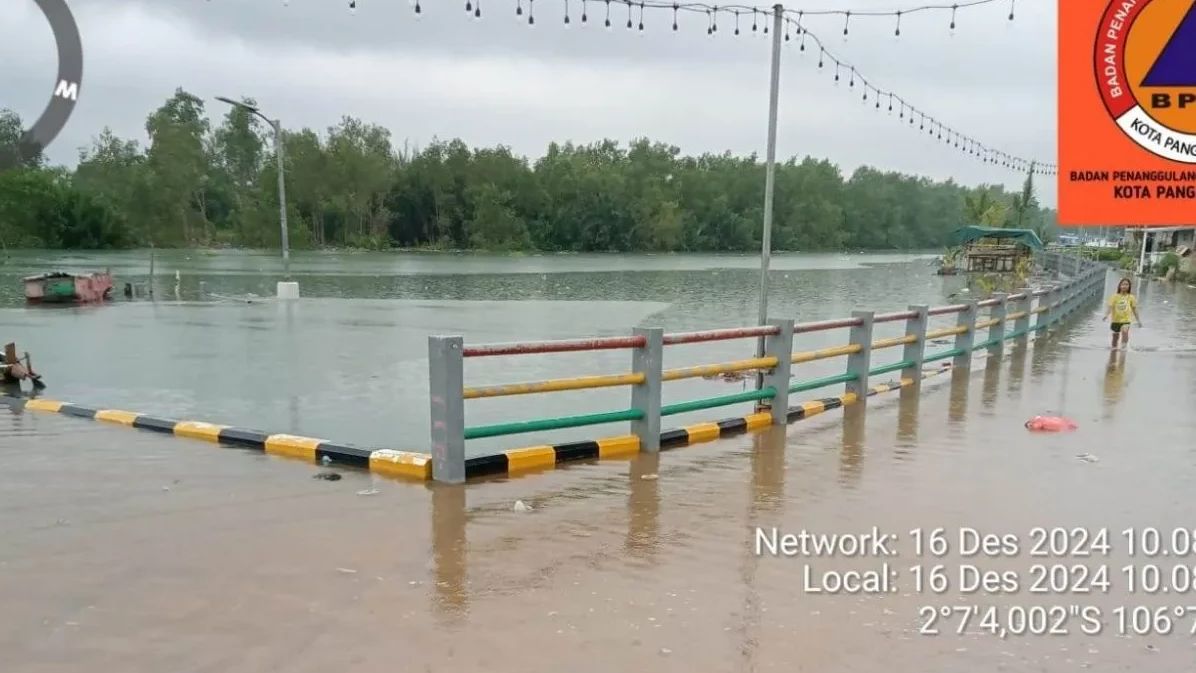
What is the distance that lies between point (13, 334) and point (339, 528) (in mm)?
18367

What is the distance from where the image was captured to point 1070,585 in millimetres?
4258

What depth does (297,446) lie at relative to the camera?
6.55 m

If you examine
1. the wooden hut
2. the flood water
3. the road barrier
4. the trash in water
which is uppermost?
the wooden hut

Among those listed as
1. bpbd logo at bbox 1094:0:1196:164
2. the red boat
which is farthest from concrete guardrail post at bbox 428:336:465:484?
the red boat

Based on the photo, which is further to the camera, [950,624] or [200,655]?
[950,624]

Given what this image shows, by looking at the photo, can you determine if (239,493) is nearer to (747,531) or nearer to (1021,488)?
(747,531)

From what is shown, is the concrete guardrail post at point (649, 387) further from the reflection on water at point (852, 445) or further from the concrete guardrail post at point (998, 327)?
the concrete guardrail post at point (998, 327)

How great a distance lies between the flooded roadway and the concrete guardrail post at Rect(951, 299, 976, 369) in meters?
3.81

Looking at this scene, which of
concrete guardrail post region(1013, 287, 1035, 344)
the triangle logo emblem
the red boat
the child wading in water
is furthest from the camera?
the red boat

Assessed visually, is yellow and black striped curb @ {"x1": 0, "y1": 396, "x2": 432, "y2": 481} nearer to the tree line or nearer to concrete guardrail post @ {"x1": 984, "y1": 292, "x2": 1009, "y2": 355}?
concrete guardrail post @ {"x1": 984, "y1": 292, "x2": 1009, "y2": 355}

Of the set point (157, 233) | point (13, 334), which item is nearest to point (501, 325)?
point (13, 334)

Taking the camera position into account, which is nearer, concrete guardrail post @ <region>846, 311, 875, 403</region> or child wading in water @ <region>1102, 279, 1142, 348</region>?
concrete guardrail post @ <region>846, 311, 875, 403</region>

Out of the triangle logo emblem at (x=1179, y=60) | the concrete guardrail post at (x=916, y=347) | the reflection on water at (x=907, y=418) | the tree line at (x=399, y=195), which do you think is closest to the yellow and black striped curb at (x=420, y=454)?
the reflection on water at (x=907, y=418)

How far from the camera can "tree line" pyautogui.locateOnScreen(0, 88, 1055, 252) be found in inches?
3688
